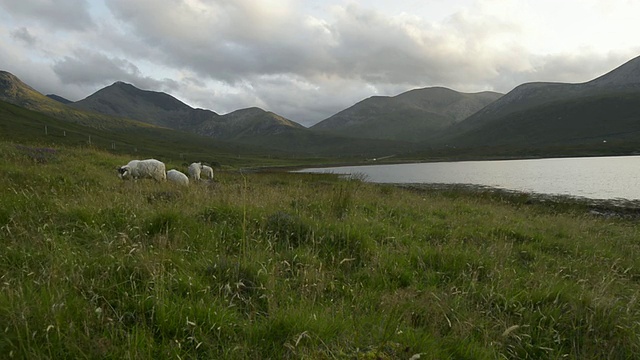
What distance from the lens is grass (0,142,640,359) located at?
2.79m

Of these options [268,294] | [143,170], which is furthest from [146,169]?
[268,294]

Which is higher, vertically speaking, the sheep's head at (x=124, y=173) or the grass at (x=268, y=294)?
the grass at (x=268, y=294)

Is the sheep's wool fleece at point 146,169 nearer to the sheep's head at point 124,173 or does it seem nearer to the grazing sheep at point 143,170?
the grazing sheep at point 143,170

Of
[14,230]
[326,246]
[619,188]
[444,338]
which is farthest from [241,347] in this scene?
[619,188]

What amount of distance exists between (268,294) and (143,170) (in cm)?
1373

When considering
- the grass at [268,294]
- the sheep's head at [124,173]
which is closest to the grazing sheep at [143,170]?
the sheep's head at [124,173]

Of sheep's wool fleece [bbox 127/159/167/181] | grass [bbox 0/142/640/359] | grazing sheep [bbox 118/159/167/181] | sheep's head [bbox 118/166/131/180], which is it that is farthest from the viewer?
sheep's wool fleece [bbox 127/159/167/181]

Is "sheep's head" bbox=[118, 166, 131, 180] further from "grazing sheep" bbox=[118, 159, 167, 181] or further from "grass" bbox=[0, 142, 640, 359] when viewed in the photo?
"grass" bbox=[0, 142, 640, 359]

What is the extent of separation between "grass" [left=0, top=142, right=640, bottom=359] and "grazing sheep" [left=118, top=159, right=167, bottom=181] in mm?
7411

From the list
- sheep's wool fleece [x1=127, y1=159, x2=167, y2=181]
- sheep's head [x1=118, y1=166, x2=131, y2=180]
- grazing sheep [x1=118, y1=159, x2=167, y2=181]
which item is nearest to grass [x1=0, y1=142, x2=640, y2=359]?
sheep's head [x1=118, y1=166, x2=131, y2=180]

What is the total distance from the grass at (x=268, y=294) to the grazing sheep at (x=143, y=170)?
7.41m

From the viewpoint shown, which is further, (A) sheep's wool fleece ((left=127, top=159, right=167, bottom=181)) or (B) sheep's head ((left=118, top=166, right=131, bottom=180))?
(A) sheep's wool fleece ((left=127, top=159, right=167, bottom=181))

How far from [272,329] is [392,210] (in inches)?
333

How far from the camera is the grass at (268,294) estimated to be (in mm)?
2787
